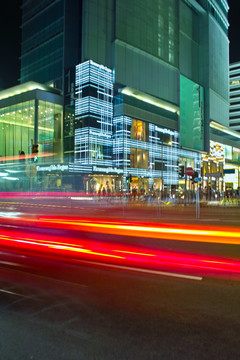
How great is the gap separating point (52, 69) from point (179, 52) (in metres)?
30.6

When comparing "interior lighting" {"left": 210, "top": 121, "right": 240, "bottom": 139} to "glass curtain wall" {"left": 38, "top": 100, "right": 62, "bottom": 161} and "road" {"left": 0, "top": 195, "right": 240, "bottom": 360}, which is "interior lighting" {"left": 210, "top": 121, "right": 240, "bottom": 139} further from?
"road" {"left": 0, "top": 195, "right": 240, "bottom": 360}

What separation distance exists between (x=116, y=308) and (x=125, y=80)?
197 feet

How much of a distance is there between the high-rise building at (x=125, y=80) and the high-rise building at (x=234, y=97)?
66.9 m

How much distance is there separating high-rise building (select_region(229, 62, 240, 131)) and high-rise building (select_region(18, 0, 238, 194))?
220ft

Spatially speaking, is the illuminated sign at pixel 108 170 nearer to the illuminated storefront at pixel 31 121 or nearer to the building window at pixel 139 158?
the building window at pixel 139 158

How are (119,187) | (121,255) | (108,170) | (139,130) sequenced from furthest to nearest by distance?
1. (139,130)
2. (108,170)
3. (119,187)
4. (121,255)

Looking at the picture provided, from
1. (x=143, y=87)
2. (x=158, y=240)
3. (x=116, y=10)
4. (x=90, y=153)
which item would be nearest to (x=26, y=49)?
(x=116, y=10)

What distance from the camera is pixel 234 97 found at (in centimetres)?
14638

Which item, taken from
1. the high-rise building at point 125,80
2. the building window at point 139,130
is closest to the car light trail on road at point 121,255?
the high-rise building at point 125,80

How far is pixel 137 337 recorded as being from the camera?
163 inches

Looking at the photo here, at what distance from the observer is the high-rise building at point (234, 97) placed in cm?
14375

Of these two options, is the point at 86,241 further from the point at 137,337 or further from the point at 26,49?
the point at 26,49

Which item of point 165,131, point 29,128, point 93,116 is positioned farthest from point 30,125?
point 165,131

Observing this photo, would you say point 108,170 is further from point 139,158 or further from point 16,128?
point 16,128
